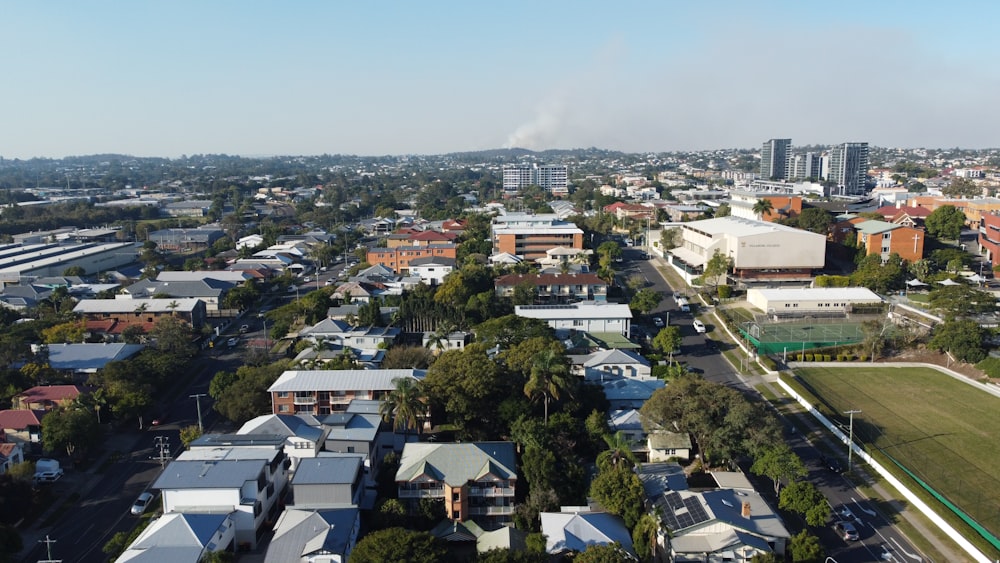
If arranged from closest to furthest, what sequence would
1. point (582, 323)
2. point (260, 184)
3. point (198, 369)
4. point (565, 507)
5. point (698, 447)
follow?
point (565, 507) → point (698, 447) → point (198, 369) → point (582, 323) → point (260, 184)

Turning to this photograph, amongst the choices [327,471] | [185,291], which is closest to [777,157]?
[185,291]

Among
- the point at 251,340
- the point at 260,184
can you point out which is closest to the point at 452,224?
the point at 251,340

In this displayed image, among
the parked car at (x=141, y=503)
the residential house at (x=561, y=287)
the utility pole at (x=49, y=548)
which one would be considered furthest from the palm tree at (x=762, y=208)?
the utility pole at (x=49, y=548)

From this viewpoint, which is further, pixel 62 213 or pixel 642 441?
pixel 62 213

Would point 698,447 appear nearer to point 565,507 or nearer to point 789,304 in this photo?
point 565,507

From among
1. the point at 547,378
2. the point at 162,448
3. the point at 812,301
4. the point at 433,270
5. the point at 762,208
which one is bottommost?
the point at 162,448

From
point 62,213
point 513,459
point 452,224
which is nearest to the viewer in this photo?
point 513,459

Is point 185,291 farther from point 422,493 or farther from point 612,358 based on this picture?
point 422,493
